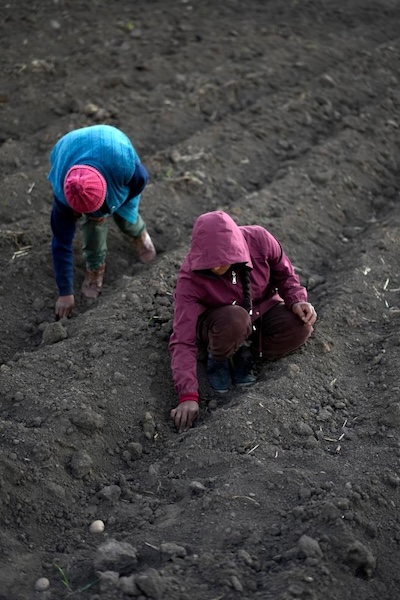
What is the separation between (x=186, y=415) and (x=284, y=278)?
899 mm

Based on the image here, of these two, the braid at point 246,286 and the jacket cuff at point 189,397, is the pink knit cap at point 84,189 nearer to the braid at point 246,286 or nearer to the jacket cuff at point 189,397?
the braid at point 246,286

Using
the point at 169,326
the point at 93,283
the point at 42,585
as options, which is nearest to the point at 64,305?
the point at 93,283

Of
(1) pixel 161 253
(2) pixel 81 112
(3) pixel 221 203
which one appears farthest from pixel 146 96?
(1) pixel 161 253

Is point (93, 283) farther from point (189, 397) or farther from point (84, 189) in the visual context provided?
point (189, 397)

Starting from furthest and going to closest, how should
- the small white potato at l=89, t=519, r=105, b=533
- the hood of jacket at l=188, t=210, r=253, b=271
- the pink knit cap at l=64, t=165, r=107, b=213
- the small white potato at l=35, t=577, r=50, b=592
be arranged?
the pink knit cap at l=64, t=165, r=107, b=213 < the hood of jacket at l=188, t=210, r=253, b=271 < the small white potato at l=89, t=519, r=105, b=533 < the small white potato at l=35, t=577, r=50, b=592

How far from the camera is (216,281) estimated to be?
13.1ft

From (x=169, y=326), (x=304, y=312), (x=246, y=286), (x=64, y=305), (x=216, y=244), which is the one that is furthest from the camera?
(x=64, y=305)

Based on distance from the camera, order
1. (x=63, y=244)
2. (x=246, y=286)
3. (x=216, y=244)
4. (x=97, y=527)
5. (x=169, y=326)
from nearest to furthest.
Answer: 1. (x=97, y=527)
2. (x=216, y=244)
3. (x=246, y=286)
4. (x=169, y=326)
5. (x=63, y=244)

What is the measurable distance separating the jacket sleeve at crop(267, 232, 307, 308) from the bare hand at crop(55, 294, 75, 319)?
1.22m

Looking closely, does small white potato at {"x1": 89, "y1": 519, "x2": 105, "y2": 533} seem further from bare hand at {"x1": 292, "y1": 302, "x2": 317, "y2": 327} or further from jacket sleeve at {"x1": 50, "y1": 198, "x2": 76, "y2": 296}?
jacket sleeve at {"x1": 50, "y1": 198, "x2": 76, "y2": 296}

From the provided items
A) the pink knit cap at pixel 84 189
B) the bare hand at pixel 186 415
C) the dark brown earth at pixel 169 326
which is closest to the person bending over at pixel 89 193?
the pink knit cap at pixel 84 189

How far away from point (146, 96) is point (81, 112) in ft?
1.98

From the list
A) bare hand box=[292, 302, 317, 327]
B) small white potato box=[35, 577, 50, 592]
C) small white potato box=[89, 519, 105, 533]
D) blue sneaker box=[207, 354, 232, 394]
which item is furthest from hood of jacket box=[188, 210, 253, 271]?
small white potato box=[35, 577, 50, 592]

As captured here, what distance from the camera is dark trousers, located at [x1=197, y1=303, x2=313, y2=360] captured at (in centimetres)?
394
